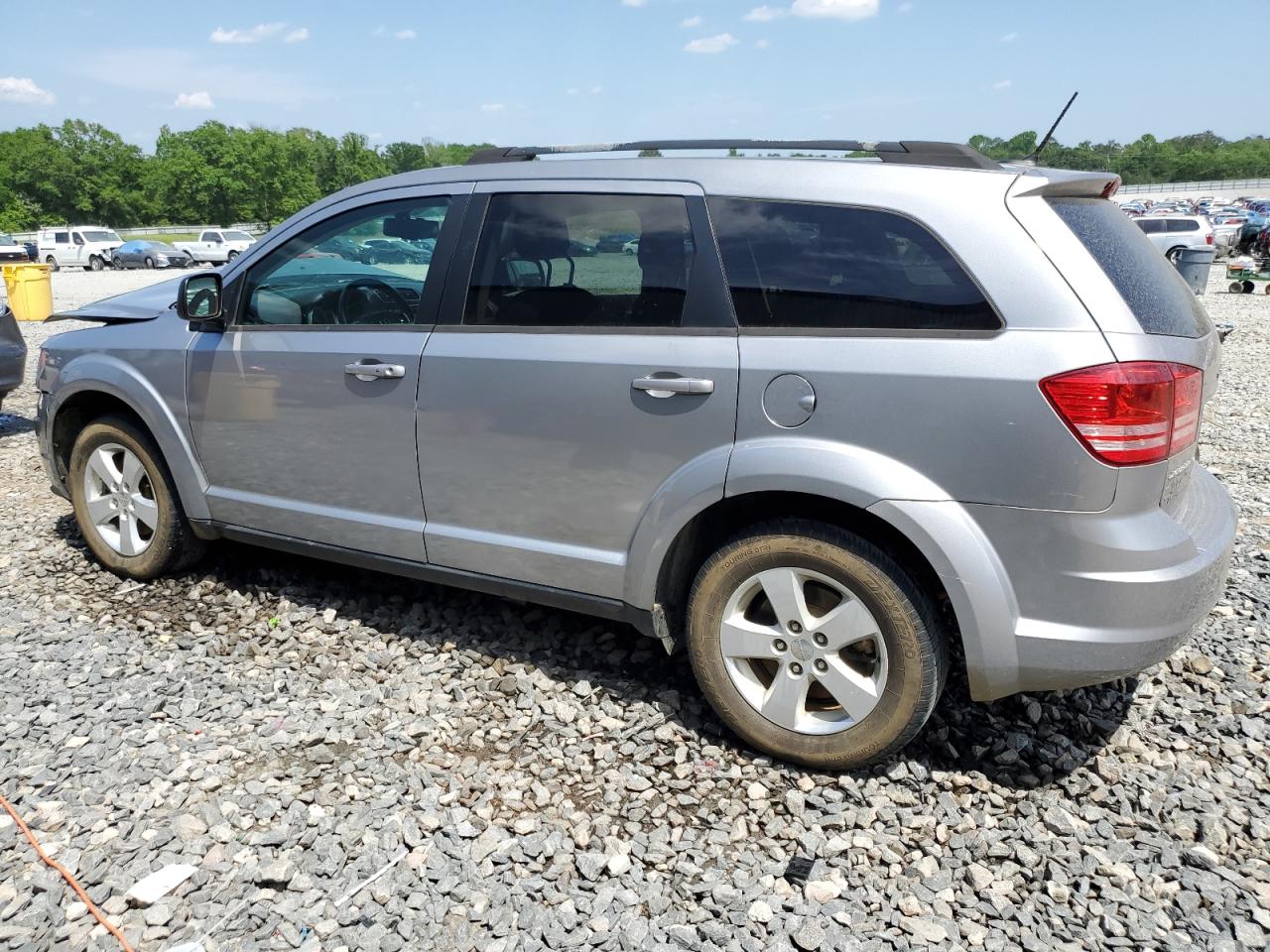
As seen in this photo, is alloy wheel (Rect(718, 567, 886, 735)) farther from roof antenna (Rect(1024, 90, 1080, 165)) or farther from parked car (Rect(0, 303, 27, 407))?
parked car (Rect(0, 303, 27, 407))

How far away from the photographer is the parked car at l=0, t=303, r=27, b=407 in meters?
8.05

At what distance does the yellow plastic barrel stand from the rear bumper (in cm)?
1890

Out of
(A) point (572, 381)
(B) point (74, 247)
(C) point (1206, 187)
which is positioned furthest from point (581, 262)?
(C) point (1206, 187)

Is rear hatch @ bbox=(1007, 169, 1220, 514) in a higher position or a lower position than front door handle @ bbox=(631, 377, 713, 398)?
higher

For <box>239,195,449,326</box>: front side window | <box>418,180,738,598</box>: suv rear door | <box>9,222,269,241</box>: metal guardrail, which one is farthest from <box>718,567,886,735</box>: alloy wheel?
<box>9,222,269,241</box>: metal guardrail

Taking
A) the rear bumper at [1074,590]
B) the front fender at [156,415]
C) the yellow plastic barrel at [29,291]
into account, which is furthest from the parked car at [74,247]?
the rear bumper at [1074,590]

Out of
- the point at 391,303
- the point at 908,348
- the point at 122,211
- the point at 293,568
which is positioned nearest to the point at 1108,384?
the point at 908,348

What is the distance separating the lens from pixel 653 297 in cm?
318

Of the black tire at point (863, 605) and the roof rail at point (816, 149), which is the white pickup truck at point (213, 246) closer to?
the roof rail at point (816, 149)

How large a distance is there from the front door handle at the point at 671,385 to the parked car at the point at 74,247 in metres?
45.1

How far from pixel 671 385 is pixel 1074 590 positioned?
4.40 feet

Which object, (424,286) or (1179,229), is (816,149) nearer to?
(424,286)

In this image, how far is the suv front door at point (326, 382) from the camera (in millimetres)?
3641

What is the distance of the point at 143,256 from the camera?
39.8m
